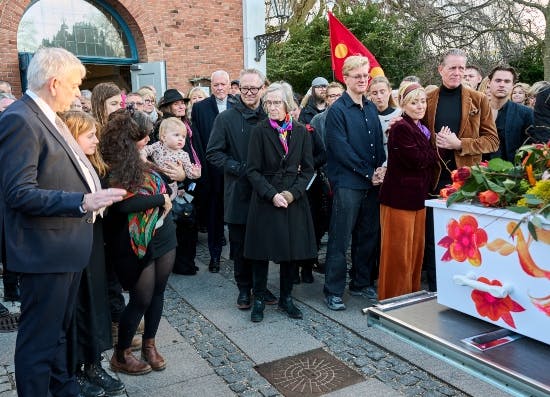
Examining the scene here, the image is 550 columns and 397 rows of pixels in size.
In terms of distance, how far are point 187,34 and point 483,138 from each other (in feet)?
27.0

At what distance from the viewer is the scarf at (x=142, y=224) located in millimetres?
3146

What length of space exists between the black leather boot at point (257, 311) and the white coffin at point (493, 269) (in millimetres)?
2401

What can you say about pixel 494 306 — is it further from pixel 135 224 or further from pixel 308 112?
pixel 308 112

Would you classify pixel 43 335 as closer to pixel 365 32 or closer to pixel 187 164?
pixel 187 164

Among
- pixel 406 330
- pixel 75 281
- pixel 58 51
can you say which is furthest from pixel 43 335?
pixel 406 330

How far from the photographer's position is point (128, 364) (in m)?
3.38

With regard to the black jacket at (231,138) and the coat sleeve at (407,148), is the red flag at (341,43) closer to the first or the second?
the black jacket at (231,138)

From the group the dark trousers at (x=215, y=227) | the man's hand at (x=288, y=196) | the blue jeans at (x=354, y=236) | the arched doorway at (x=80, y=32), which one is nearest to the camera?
the man's hand at (x=288, y=196)

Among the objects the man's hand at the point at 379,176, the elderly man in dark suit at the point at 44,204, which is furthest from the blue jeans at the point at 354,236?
the elderly man in dark suit at the point at 44,204

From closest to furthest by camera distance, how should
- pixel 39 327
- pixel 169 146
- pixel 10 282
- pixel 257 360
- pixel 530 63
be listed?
pixel 39 327 < pixel 257 360 < pixel 169 146 < pixel 10 282 < pixel 530 63

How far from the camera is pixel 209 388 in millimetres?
3234

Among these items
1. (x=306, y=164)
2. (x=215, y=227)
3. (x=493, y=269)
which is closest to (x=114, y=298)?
(x=306, y=164)

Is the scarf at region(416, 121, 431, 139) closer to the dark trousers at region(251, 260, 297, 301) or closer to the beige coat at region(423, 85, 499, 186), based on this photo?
the beige coat at region(423, 85, 499, 186)

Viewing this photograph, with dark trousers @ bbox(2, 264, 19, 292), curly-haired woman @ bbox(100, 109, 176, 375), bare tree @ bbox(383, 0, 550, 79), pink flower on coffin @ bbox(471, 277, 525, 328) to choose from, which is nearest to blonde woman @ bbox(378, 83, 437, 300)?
curly-haired woman @ bbox(100, 109, 176, 375)
